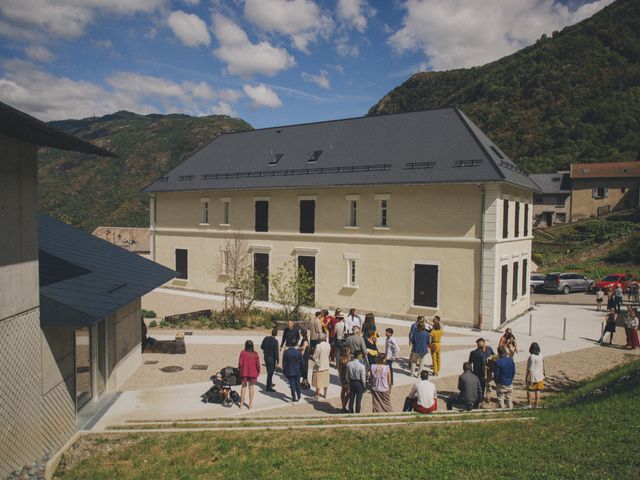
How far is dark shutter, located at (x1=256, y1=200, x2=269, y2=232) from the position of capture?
26891 mm

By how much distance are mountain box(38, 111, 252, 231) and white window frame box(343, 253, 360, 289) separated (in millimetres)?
55654

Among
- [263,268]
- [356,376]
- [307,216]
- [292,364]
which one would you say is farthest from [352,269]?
[356,376]

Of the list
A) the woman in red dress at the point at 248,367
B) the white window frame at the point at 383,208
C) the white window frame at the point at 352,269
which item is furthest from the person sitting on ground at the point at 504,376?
the white window frame at the point at 352,269

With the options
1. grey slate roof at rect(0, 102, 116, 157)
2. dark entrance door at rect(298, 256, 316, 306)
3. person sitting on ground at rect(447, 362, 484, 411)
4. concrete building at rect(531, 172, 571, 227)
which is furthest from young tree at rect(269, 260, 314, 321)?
concrete building at rect(531, 172, 571, 227)

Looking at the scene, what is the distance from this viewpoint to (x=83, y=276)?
10.9 m

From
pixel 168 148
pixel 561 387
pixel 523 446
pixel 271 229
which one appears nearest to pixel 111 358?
pixel 523 446

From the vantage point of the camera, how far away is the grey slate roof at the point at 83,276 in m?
8.73

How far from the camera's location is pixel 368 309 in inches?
912

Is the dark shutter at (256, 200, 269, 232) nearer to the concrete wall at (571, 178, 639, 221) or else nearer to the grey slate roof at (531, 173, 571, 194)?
the grey slate roof at (531, 173, 571, 194)

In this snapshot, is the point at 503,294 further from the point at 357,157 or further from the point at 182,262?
the point at 182,262

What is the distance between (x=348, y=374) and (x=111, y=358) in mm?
6184

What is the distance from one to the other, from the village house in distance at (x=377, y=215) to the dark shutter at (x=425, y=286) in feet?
0.15

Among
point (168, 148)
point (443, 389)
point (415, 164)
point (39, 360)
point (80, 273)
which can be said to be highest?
point (168, 148)

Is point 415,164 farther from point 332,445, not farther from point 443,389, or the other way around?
point 332,445
